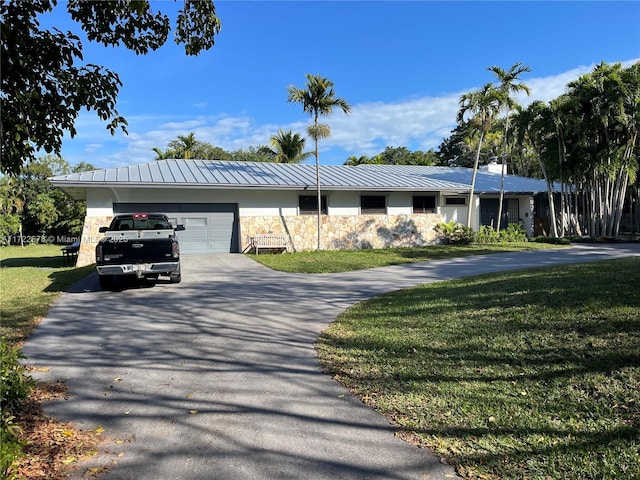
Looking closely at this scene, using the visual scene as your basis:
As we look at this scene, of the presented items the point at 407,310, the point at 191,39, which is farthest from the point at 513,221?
the point at 191,39

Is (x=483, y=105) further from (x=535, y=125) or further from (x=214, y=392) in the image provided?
(x=214, y=392)

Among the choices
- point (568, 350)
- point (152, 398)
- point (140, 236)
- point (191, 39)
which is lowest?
point (152, 398)

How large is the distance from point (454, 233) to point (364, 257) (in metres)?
7.32


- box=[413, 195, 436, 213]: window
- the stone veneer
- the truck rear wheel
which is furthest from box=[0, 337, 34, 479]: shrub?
box=[413, 195, 436, 213]: window

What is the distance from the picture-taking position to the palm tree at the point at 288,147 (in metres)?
34.0

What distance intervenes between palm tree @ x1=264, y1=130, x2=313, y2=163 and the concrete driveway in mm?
25772

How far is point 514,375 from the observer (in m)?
4.31

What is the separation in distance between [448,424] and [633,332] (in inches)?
98.3

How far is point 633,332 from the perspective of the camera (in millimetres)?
4516

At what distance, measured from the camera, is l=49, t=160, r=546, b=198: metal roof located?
17484 millimetres

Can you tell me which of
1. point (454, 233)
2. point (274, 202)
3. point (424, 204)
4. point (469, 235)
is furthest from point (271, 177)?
point (469, 235)

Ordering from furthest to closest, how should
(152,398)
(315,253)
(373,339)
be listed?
(315,253) < (373,339) < (152,398)

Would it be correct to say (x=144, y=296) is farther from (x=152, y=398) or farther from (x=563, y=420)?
(x=563, y=420)

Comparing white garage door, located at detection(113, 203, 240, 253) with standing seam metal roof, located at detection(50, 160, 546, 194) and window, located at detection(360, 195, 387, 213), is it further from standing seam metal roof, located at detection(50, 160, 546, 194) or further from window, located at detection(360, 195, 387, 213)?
window, located at detection(360, 195, 387, 213)
